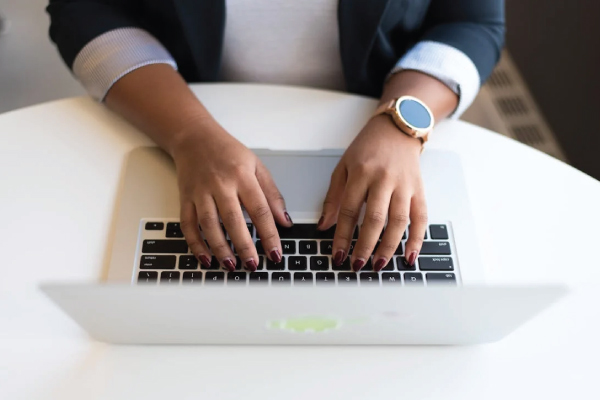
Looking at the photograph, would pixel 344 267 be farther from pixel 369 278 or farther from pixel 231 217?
pixel 231 217

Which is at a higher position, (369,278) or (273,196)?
(273,196)

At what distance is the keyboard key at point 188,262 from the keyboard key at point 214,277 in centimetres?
2

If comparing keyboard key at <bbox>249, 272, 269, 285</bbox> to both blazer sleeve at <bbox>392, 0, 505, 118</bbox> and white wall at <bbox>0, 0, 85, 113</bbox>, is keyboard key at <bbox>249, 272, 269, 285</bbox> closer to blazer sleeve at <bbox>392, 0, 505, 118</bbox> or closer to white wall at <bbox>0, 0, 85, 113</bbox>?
blazer sleeve at <bbox>392, 0, 505, 118</bbox>

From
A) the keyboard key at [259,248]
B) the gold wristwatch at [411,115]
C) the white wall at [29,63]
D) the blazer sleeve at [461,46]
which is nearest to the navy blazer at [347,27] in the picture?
the blazer sleeve at [461,46]

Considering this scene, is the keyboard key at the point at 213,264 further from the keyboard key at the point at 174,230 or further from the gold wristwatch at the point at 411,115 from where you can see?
the gold wristwatch at the point at 411,115

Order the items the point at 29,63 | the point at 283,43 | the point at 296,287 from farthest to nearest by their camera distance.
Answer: the point at 29,63 < the point at 283,43 < the point at 296,287

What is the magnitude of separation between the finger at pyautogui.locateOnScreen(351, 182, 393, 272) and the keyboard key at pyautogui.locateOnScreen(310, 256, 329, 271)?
0.10 feet

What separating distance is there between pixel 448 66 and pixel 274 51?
27cm

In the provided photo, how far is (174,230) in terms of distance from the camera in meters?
0.62

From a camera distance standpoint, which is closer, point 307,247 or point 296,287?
point 296,287

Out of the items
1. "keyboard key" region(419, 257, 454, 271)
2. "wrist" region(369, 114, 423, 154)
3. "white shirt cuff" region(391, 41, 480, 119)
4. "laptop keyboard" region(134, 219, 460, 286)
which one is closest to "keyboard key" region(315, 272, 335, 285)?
"laptop keyboard" region(134, 219, 460, 286)

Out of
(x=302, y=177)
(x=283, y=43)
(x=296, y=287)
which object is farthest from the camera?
(x=283, y=43)

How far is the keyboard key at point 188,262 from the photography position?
0.59 meters

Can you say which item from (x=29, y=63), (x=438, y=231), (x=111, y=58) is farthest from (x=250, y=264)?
(x=29, y=63)
